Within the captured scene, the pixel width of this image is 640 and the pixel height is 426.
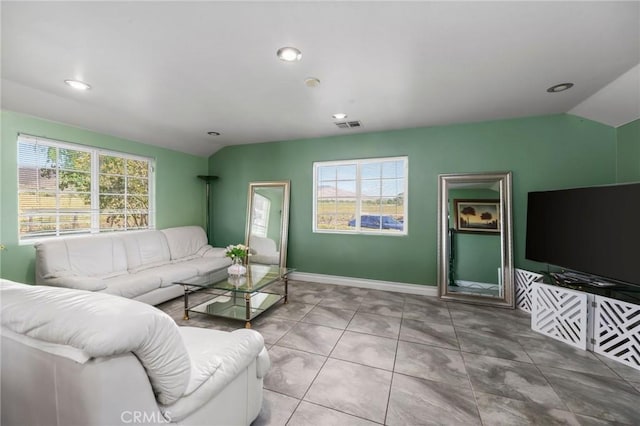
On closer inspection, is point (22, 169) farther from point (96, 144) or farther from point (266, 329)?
point (266, 329)

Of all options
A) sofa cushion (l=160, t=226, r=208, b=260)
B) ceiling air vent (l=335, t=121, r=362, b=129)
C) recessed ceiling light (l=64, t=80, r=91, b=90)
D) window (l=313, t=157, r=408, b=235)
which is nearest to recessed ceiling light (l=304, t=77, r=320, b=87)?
ceiling air vent (l=335, t=121, r=362, b=129)

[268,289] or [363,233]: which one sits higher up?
[363,233]

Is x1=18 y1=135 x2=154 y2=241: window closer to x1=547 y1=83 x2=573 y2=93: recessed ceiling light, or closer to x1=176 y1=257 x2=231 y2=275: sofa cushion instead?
x1=176 y1=257 x2=231 y2=275: sofa cushion

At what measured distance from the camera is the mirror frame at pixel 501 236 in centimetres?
334

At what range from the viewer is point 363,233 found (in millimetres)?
4180

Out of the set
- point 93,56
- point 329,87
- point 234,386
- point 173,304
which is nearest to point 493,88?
point 329,87

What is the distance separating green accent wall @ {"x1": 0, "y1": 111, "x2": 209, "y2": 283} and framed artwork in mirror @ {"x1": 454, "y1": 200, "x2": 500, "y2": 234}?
464cm

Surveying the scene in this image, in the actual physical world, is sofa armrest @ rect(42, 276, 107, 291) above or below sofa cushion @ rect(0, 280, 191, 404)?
below

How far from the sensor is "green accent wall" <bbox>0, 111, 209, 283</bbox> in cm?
271

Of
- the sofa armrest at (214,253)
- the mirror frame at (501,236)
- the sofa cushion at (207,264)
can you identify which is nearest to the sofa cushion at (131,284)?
the sofa cushion at (207,264)

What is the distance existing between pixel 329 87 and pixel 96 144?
11.0 feet

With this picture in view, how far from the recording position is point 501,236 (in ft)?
11.2

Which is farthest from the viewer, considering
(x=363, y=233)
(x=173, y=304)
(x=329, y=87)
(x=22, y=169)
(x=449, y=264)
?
(x=363, y=233)

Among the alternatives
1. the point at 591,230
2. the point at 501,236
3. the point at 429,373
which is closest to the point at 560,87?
the point at 591,230
